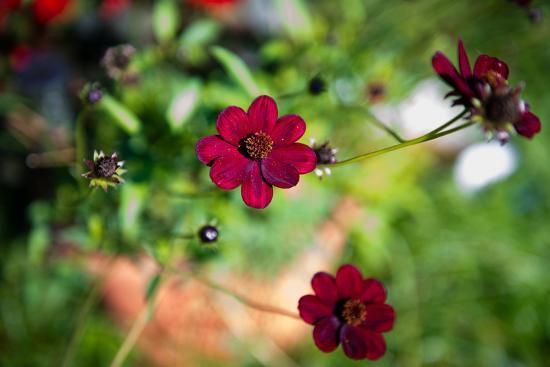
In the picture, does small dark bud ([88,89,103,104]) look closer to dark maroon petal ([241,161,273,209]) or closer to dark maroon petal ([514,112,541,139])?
dark maroon petal ([241,161,273,209])

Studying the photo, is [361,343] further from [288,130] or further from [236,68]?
[236,68]

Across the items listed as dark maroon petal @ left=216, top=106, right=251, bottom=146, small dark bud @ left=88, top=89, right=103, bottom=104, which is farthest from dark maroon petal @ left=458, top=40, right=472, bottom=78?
small dark bud @ left=88, top=89, right=103, bottom=104

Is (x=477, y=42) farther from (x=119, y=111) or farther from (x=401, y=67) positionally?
(x=119, y=111)

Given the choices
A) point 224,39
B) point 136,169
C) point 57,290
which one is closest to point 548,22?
point 224,39

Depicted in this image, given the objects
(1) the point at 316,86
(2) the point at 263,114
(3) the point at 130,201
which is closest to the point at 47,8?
(3) the point at 130,201

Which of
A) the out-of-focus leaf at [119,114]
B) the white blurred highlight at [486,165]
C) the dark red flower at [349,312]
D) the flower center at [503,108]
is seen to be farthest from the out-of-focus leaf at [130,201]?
the white blurred highlight at [486,165]

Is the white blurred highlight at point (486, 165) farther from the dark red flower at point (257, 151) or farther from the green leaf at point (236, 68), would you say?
the dark red flower at point (257, 151)
